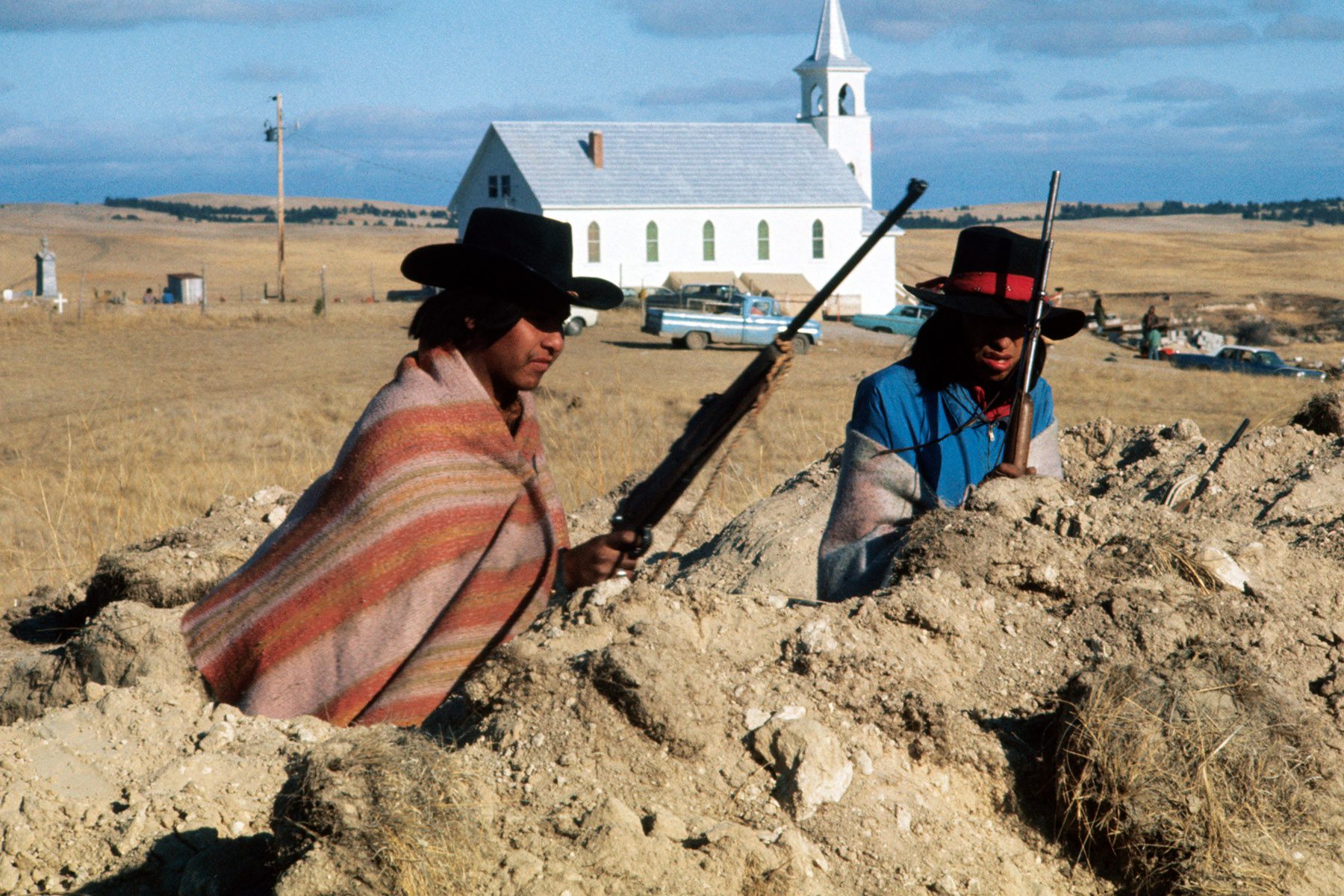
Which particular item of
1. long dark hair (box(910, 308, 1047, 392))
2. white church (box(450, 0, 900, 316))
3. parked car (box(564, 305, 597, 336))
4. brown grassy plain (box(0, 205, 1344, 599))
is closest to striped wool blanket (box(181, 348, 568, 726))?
long dark hair (box(910, 308, 1047, 392))

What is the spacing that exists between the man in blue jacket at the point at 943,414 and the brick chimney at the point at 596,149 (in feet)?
134

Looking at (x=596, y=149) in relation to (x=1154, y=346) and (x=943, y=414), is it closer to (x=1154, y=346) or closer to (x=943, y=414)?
(x=1154, y=346)

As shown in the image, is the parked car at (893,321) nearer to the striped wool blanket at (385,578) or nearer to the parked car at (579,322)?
the parked car at (579,322)

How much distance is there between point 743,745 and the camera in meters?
2.88

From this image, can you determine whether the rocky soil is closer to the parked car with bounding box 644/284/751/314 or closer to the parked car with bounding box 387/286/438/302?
the parked car with bounding box 644/284/751/314

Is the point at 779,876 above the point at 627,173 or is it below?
below

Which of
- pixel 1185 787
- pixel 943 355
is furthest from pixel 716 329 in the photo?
pixel 1185 787

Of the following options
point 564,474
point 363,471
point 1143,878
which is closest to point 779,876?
point 1143,878

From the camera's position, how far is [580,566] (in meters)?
3.73

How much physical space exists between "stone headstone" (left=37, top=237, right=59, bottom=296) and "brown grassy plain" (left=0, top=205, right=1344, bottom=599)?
8.34 feet

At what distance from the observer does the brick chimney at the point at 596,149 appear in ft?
143

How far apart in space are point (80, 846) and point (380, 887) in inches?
30.0

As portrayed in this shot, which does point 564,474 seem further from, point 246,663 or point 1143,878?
point 1143,878

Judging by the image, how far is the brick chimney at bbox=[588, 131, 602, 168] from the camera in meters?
43.7
